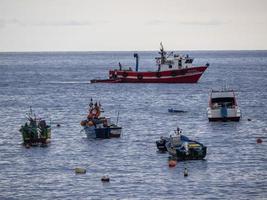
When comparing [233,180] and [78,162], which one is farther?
[78,162]

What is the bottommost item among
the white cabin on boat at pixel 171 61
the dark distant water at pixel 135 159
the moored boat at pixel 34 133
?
the dark distant water at pixel 135 159

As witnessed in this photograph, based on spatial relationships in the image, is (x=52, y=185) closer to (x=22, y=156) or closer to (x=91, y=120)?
(x=22, y=156)

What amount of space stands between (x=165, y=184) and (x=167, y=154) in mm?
12623

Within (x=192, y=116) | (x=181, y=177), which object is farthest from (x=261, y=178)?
(x=192, y=116)

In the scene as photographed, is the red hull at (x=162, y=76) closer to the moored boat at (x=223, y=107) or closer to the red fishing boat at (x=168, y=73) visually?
the red fishing boat at (x=168, y=73)

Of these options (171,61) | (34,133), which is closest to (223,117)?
(34,133)

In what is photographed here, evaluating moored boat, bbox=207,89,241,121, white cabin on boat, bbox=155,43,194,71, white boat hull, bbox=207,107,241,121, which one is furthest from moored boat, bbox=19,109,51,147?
white cabin on boat, bbox=155,43,194,71

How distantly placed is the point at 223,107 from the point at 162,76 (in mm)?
74254

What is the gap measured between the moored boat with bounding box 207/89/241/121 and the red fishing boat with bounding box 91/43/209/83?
5860 centimetres

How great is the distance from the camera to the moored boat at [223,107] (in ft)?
314

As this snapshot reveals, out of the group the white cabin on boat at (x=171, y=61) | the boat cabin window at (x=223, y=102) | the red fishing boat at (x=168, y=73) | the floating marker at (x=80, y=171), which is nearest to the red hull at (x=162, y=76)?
the red fishing boat at (x=168, y=73)

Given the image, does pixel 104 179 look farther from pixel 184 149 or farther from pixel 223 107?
pixel 223 107

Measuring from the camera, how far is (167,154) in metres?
71.4

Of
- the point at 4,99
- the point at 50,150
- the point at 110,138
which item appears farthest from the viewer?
the point at 4,99
